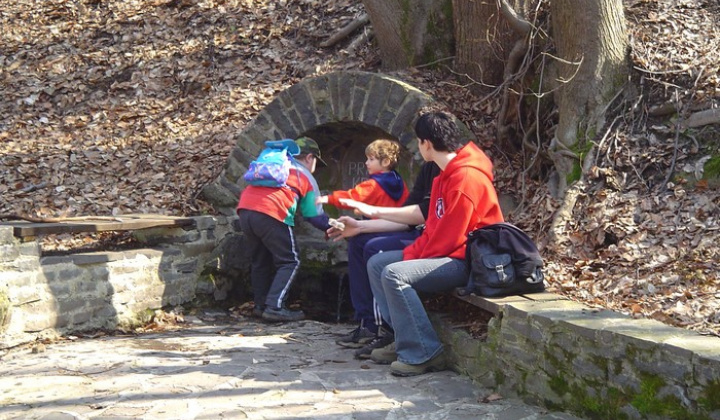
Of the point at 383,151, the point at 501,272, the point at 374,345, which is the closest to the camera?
the point at 501,272

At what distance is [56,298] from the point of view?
6180mm

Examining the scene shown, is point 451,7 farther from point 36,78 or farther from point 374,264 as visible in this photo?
point 36,78

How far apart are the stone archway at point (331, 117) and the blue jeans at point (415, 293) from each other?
3019mm

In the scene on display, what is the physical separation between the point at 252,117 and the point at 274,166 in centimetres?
274

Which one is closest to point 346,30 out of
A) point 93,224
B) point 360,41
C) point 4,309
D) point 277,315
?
point 360,41

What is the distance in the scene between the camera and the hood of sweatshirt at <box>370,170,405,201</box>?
6.35 m

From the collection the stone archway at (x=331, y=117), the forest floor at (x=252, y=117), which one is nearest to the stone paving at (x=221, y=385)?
the forest floor at (x=252, y=117)

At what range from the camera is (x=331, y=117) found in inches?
324

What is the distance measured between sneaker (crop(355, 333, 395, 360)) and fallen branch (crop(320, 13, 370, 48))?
5828mm

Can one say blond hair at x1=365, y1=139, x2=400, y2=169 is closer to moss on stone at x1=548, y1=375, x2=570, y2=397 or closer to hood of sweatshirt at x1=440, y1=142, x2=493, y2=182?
hood of sweatshirt at x1=440, y1=142, x2=493, y2=182

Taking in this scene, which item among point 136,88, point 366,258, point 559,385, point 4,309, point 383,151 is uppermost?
point 136,88

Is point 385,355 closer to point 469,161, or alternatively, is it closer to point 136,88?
point 469,161

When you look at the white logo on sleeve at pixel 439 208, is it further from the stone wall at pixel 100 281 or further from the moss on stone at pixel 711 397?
the stone wall at pixel 100 281

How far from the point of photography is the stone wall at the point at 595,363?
128 inches
